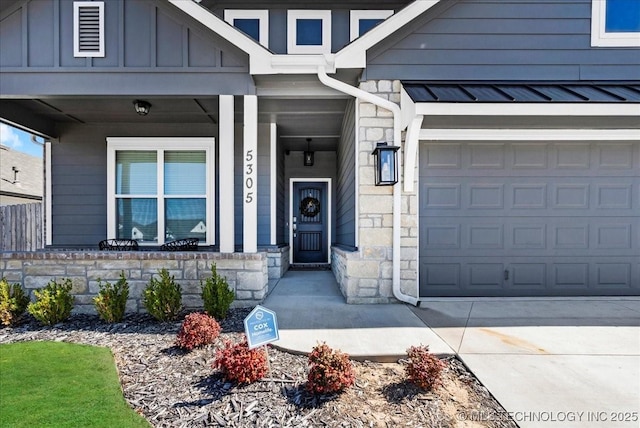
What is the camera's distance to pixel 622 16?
4.41 meters

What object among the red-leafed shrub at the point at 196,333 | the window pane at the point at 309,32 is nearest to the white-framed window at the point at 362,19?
the window pane at the point at 309,32

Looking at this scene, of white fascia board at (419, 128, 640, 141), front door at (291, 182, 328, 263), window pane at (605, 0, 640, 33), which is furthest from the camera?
front door at (291, 182, 328, 263)

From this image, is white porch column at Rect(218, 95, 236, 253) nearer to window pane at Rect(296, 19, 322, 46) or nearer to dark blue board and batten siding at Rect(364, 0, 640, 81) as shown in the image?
dark blue board and batten siding at Rect(364, 0, 640, 81)

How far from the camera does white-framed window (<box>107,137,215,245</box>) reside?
6.06 metres

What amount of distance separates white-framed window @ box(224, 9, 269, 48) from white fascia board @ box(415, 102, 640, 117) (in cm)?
386

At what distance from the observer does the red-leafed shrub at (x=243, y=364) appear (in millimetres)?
2363

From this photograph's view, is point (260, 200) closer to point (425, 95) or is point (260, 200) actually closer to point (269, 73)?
point (269, 73)

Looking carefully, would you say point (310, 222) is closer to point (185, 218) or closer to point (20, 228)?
point (185, 218)

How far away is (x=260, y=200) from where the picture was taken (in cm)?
625

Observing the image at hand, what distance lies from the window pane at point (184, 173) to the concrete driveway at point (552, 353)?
4.32 meters

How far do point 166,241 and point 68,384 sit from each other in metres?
3.79

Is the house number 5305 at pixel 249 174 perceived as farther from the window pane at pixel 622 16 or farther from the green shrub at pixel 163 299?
the window pane at pixel 622 16

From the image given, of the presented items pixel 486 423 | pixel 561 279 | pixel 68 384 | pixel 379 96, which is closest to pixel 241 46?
pixel 379 96

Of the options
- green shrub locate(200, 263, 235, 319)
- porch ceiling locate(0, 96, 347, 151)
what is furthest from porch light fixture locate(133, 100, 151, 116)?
green shrub locate(200, 263, 235, 319)
